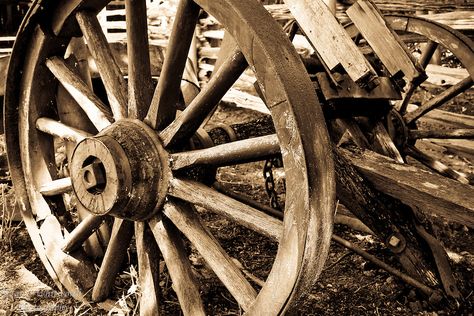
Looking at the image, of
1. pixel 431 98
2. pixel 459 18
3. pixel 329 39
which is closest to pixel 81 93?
pixel 329 39

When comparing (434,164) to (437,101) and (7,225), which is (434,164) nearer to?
(437,101)

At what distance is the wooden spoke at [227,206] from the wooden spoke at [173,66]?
0.26m

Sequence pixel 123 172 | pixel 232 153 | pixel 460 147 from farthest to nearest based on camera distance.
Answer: pixel 460 147 → pixel 123 172 → pixel 232 153

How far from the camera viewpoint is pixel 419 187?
1890mm

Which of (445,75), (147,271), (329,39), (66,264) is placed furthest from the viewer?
(445,75)

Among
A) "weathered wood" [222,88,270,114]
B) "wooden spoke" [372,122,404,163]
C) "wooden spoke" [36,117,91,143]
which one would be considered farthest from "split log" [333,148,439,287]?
"weathered wood" [222,88,270,114]

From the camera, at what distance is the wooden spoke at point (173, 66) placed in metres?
1.78

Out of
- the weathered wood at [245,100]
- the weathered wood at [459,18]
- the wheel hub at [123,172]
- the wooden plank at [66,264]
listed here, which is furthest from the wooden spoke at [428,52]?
the weathered wood at [245,100]

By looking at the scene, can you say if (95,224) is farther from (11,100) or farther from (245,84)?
(245,84)

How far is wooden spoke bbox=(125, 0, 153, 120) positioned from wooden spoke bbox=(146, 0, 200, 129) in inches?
3.8

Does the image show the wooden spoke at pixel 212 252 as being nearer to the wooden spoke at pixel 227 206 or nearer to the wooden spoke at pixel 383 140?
the wooden spoke at pixel 227 206

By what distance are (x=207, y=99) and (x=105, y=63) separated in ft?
2.16

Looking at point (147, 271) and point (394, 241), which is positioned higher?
point (147, 271)

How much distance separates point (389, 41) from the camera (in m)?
2.24
